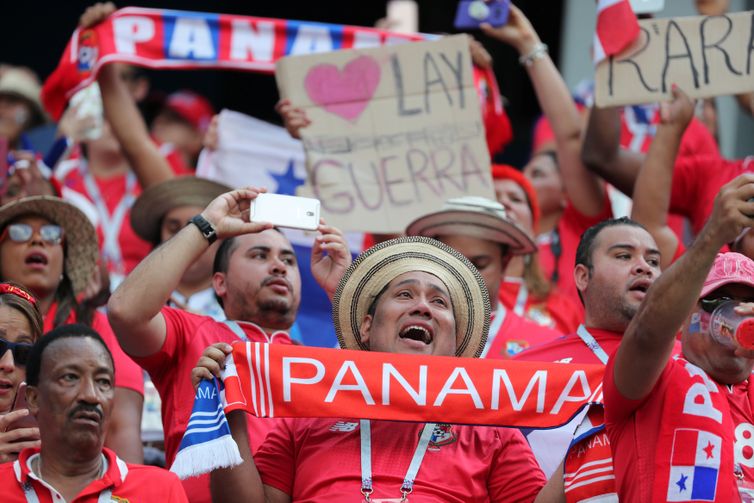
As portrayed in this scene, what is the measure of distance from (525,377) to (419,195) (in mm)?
2205

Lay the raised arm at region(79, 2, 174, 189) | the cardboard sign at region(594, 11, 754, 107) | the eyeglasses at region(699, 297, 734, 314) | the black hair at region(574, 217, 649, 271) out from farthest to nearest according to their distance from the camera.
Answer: the raised arm at region(79, 2, 174, 189), the cardboard sign at region(594, 11, 754, 107), the black hair at region(574, 217, 649, 271), the eyeglasses at region(699, 297, 734, 314)

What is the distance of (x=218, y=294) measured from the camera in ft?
18.3

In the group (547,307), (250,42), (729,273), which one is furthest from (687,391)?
(250,42)

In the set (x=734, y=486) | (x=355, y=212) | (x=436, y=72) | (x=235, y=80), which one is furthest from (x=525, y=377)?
(x=235, y=80)

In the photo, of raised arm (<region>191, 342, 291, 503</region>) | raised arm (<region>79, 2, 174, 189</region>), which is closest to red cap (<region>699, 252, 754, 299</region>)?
raised arm (<region>191, 342, 291, 503</region>)

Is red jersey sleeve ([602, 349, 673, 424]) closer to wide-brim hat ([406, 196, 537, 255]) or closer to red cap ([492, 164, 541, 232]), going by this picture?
wide-brim hat ([406, 196, 537, 255])

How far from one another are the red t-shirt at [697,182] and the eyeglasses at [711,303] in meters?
2.25

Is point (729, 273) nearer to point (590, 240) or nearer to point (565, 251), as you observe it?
point (590, 240)

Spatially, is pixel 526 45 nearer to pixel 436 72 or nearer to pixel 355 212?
pixel 436 72

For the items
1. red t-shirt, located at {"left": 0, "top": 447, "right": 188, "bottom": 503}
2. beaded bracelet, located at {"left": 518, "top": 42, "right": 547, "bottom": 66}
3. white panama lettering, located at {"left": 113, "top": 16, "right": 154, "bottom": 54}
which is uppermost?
white panama lettering, located at {"left": 113, "top": 16, "right": 154, "bottom": 54}

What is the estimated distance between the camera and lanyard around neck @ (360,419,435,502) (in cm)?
423

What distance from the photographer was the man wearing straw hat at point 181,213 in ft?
21.4

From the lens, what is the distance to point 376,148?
662cm

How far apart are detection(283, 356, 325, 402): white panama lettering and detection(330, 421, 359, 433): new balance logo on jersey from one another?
20 centimetres
